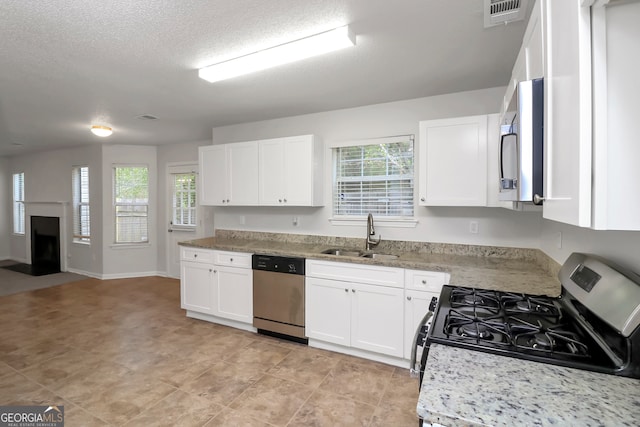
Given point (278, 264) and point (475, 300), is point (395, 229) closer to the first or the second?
point (278, 264)

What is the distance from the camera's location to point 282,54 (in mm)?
2055

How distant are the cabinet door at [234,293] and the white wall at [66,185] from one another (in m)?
3.61

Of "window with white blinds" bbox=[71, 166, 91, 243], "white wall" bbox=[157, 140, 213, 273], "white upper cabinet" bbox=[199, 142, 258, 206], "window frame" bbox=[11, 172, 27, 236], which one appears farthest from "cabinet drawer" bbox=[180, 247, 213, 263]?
"window frame" bbox=[11, 172, 27, 236]

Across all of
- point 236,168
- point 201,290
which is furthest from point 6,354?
point 236,168

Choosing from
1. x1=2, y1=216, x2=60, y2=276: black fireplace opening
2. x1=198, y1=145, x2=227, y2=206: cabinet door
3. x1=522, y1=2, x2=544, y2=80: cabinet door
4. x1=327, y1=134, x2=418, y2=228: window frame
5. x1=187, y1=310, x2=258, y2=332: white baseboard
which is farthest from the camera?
x1=2, y1=216, x2=60, y2=276: black fireplace opening

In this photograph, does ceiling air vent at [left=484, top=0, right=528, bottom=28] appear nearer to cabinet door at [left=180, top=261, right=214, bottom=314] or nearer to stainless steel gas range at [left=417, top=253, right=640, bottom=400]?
stainless steel gas range at [left=417, top=253, right=640, bottom=400]

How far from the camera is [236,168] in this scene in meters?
3.64

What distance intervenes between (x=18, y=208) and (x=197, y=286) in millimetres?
6863

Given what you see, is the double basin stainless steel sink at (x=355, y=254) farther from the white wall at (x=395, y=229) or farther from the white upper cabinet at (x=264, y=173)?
the white upper cabinet at (x=264, y=173)

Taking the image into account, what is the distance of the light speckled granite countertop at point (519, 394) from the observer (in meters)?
0.65

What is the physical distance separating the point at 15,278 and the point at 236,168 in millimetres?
5281

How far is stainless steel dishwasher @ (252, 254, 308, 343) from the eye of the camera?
9.69 ft

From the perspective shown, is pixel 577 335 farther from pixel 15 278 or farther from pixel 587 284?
pixel 15 278

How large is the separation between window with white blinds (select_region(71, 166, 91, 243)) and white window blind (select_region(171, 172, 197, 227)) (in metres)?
1.83
